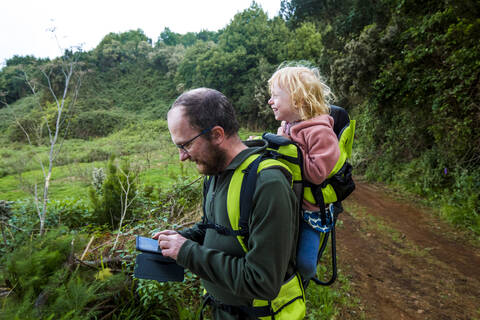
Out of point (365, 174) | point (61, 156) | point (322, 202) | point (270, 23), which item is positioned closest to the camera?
point (322, 202)

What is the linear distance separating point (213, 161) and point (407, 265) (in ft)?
15.1

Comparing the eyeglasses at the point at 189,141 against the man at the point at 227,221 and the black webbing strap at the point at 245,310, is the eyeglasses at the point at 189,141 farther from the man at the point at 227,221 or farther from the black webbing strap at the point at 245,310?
the black webbing strap at the point at 245,310

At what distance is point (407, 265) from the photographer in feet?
14.2

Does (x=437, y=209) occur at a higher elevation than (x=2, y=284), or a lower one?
lower

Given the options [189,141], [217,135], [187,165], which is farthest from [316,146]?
[187,165]

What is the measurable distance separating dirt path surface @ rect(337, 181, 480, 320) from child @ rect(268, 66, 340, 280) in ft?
8.05

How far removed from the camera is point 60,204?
537 centimetres

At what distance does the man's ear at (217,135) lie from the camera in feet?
3.81

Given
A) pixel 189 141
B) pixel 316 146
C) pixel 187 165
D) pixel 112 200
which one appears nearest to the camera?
pixel 189 141

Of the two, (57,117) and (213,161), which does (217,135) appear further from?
(57,117)

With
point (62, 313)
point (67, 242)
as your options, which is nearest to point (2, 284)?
point (67, 242)

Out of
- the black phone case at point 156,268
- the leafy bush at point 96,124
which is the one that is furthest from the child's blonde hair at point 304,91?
the leafy bush at point 96,124

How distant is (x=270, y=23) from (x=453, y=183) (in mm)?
32344

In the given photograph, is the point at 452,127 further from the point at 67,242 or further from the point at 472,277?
the point at 67,242
